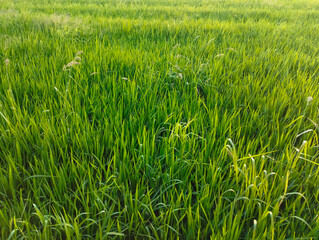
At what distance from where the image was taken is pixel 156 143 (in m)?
1.23

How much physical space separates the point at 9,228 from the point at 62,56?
168cm

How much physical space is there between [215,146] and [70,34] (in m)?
2.44

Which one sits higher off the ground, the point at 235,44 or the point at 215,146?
the point at 235,44

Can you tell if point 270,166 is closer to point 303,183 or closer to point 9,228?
point 303,183

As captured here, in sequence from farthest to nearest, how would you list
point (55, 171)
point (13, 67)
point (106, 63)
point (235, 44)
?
point (235, 44) → point (106, 63) → point (13, 67) → point (55, 171)

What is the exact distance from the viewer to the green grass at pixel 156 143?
0.80 metres

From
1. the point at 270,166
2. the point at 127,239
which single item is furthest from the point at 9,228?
the point at 270,166

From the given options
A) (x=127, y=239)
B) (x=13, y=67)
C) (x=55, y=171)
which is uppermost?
(x=13, y=67)

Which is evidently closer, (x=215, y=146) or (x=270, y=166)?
(x=270, y=166)

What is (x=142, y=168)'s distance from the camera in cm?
106

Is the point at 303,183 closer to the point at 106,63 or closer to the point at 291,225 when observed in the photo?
the point at 291,225

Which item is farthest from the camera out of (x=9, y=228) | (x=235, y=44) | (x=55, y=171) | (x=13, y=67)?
(x=235, y=44)

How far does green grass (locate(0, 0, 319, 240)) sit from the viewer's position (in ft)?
2.62

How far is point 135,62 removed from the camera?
2031 mm
